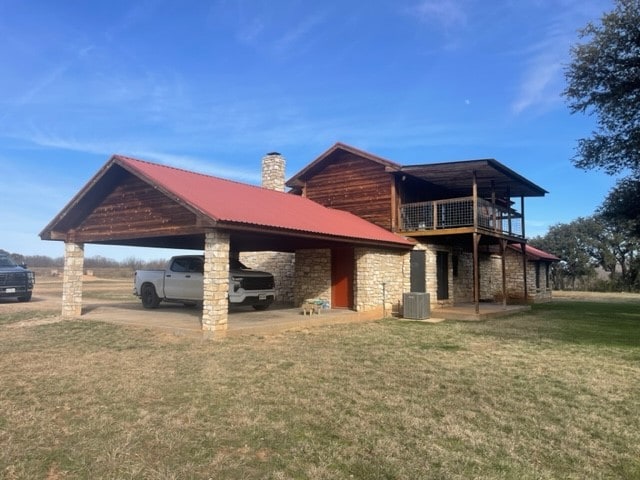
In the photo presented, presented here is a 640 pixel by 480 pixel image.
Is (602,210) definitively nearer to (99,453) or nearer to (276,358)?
(276,358)

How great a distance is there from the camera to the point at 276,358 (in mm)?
8273

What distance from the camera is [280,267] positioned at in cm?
2000

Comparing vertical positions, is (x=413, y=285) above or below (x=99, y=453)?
above

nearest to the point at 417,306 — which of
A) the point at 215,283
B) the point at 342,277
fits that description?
the point at 342,277

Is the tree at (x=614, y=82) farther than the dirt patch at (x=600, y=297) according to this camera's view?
No

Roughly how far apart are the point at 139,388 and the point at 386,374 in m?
3.52

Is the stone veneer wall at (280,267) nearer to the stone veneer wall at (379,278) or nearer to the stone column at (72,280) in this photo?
the stone veneer wall at (379,278)

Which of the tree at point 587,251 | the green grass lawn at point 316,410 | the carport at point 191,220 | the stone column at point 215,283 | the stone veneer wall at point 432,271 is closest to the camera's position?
the green grass lawn at point 316,410

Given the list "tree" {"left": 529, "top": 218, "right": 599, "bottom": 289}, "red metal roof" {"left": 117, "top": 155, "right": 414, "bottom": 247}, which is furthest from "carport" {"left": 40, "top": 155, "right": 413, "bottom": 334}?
"tree" {"left": 529, "top": 218, "right": 599, "bottom": 289}

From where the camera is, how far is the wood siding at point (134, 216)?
447 inches

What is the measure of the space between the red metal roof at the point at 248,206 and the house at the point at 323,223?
0.19 feet

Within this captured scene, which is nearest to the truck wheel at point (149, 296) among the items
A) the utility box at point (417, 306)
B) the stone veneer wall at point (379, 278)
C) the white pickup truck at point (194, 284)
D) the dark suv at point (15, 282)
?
the white pickup truck at point (194, 284)

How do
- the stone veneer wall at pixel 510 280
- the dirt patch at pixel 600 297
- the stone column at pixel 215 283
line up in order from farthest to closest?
the dirt patch at pixel 600 297, the stone veneer wall at pixel 510 280, the stone column at pixel 215 283

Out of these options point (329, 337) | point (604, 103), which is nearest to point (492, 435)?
point (329, 337)
